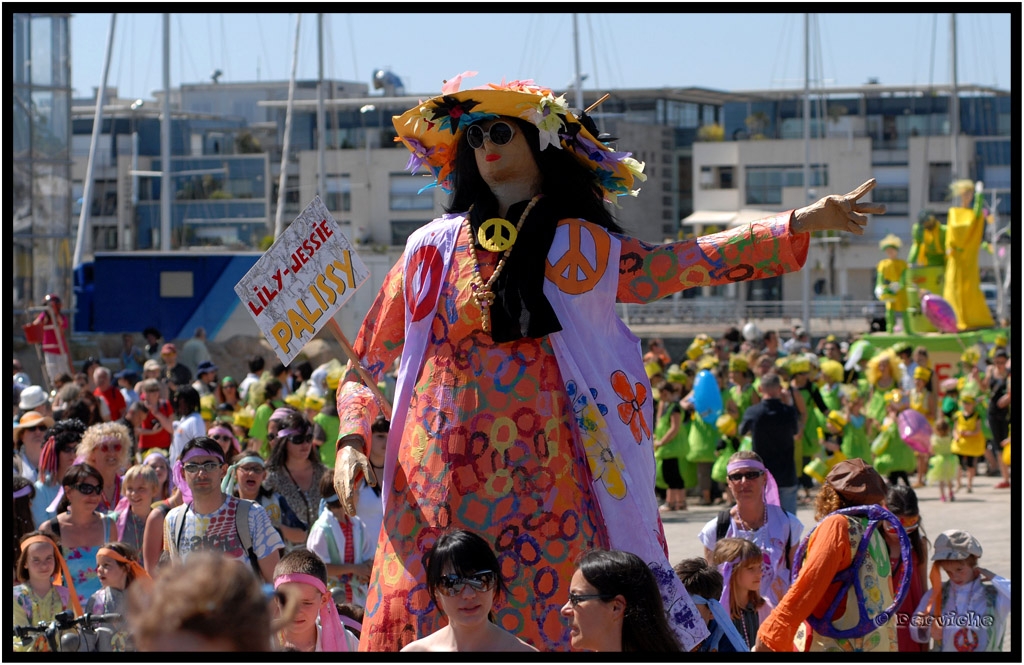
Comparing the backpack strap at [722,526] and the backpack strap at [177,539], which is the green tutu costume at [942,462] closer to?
the backpack strap at [722,526]

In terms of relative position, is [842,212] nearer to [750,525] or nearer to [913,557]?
[913,557]

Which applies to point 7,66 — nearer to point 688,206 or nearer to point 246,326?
point 246,326

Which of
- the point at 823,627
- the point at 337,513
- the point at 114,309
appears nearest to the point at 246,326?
the point at 114,309

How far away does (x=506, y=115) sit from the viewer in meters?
4.27

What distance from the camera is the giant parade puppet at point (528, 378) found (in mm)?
4004

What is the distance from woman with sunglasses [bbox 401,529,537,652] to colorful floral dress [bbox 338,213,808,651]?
1.51 ft

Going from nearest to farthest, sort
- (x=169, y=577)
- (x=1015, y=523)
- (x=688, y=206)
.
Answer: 1. (x=169, y=577)
2. (x=1015, y=523)
3. (x=688, y=206)

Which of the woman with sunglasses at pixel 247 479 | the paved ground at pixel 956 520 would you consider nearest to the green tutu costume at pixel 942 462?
the paved ground at pixel 956 520

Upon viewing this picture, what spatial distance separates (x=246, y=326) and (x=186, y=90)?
140ft

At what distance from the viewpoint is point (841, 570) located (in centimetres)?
487

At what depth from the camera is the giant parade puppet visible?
4004 millimetres

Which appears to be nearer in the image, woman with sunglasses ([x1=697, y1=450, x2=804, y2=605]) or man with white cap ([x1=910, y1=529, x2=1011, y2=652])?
man with white cap ([x1=910, y1=529, x2=1011, y2=652])

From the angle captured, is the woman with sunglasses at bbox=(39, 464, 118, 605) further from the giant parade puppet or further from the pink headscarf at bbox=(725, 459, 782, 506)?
the pink headscarf at bbox=(725, 459, 782, 506)

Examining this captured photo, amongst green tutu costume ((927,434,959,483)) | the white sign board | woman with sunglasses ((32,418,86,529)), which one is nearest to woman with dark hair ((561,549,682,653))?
the white sign board
